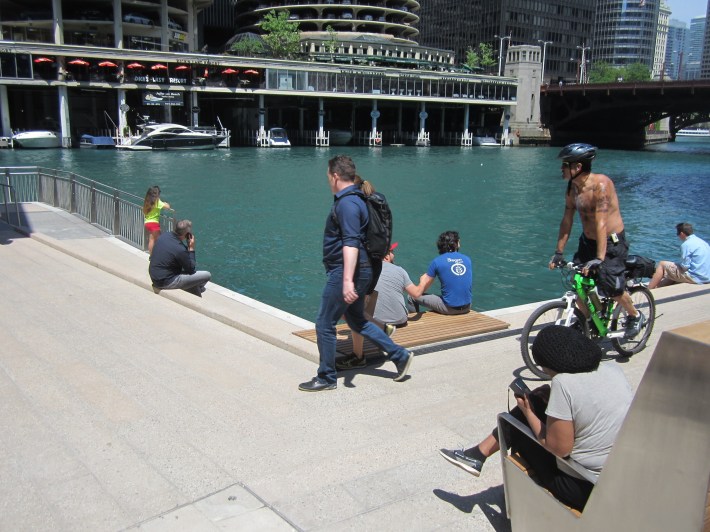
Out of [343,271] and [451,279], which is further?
[451,279]

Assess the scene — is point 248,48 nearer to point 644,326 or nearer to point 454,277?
point 454,277

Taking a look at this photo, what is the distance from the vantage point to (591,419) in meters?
3.40

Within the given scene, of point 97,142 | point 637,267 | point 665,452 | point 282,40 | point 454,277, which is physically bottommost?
point 97,142

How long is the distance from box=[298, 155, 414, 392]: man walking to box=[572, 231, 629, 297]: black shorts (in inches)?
88.6

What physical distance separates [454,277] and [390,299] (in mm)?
1138

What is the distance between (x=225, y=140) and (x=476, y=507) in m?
70.6

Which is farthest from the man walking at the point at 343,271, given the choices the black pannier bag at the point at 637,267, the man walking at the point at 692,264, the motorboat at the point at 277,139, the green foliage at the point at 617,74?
the green foliage at the point at 617,74

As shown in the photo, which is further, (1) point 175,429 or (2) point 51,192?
(2) point 51,192

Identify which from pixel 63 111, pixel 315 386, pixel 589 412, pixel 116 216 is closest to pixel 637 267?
pixel 315 386

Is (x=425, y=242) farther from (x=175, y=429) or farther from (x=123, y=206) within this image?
→ (x=175, y=429)

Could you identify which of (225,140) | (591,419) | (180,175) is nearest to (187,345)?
(591,419)

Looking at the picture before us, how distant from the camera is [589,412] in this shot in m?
3.40

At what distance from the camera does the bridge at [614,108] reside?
8281 centimetres

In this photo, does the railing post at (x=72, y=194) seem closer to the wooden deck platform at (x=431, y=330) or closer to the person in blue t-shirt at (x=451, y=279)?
the wooden deck platform at (x=431, y=330)
